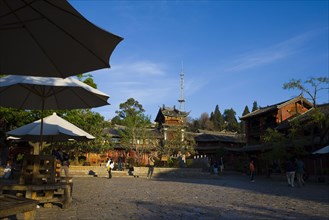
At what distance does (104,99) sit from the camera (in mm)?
6758

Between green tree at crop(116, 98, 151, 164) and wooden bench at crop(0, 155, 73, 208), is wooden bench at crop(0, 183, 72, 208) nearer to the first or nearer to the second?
wooden bench at crop(0, 155, 73, 208)

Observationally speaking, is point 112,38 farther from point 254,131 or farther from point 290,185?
point 254,131

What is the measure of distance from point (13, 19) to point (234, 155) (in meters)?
44.3

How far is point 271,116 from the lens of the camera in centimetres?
3912

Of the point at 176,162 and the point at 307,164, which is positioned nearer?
the point at 307,164

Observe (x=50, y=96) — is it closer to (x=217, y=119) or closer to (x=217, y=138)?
(x=217, y=138)

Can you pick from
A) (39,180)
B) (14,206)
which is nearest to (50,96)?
(39,180)

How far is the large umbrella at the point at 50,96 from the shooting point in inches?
251

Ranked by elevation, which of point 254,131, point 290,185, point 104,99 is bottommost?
point 290,185

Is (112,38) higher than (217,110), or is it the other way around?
(217,110)

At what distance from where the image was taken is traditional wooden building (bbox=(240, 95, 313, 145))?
37562 mm

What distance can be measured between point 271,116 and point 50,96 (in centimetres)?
3556

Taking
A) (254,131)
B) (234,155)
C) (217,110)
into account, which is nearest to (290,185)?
(254,131)

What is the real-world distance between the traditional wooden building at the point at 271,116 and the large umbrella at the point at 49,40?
35.3 metres
